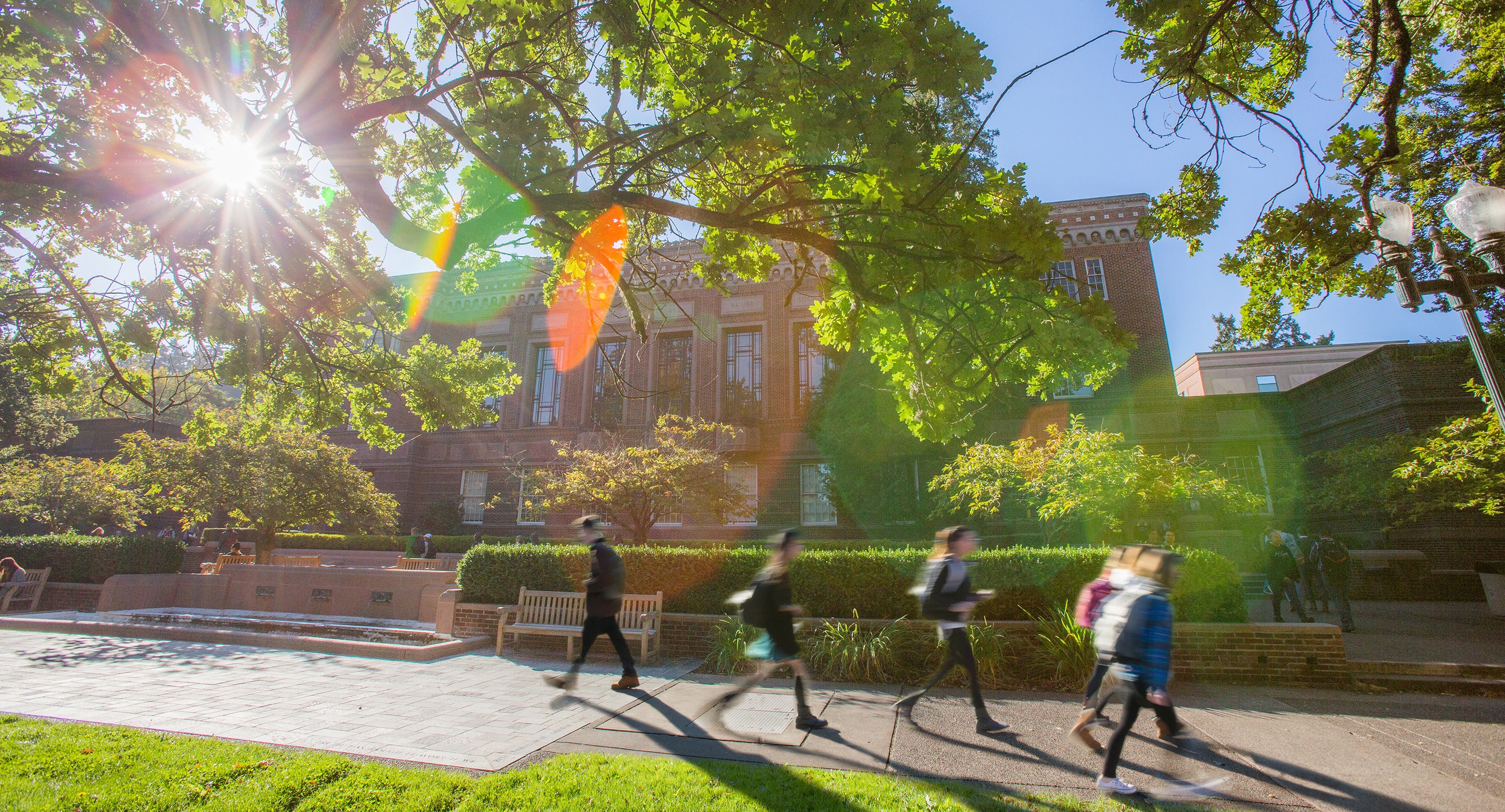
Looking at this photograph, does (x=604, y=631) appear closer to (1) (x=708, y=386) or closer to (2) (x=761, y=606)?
(2) (x=761, y=606)

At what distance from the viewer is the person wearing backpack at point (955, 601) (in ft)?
18.3

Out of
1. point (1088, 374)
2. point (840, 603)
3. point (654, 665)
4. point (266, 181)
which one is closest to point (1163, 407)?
point (1088, 374)

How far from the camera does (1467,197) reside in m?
5.27

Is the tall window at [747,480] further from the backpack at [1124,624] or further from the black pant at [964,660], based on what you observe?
the backpack at [1124,624]

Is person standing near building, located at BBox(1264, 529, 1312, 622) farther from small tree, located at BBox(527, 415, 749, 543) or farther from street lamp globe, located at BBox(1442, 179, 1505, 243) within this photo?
small tree, located at BBox(527, 415, 749, 543)

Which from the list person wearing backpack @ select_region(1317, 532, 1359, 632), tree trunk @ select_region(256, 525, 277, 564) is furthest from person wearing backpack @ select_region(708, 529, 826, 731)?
tree trunk @ select_region(256, 525, 277, 564)

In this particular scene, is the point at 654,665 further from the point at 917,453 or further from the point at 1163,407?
the point at 1163,407

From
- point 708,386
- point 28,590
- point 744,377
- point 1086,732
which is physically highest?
point 744,377

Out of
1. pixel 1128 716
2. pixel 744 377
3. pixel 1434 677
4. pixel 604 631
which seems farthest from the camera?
pixel 744 377

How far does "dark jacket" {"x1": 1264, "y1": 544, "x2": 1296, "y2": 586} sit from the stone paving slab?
10.7 m

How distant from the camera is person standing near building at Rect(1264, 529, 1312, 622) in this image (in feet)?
37.6

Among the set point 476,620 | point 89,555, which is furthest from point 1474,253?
point 89,555

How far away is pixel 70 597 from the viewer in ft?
47.4

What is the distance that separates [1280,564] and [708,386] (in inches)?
660
